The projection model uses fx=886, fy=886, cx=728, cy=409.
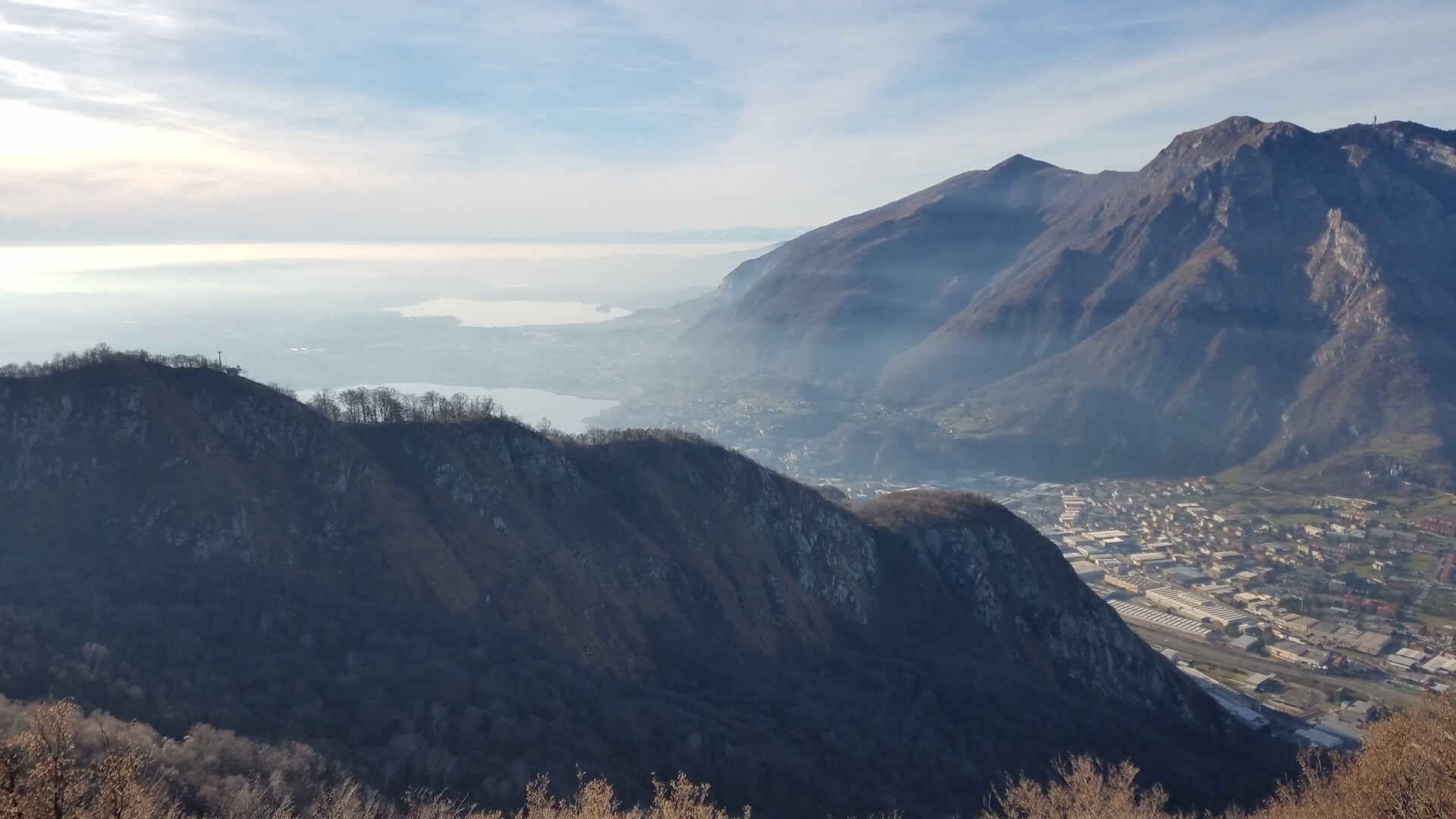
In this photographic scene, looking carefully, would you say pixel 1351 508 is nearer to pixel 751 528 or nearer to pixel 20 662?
pixel 751 528

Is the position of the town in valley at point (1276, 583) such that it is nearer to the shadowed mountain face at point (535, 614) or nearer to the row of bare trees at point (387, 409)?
the shadowed mountain face at point (535, 614)

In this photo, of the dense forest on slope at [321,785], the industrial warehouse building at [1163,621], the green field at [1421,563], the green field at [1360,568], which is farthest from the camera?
the green field at [1421,563]

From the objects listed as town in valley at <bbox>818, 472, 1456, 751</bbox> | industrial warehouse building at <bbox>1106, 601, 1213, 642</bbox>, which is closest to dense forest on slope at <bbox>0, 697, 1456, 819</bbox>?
town in valley at <bbox>818, 472, 1456, 751</bbox>

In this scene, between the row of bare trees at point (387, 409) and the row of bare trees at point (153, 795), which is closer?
the row of bare trees at point (153, 795)

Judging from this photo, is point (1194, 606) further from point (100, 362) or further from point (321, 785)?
point (100, 362)

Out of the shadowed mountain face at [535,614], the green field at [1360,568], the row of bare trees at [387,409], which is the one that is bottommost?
the green field at [1360,568]

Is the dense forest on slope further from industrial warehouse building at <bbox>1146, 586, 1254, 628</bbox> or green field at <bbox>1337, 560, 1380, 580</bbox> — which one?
green field at <bbox>1337, 560, 1380, 580</bbox>

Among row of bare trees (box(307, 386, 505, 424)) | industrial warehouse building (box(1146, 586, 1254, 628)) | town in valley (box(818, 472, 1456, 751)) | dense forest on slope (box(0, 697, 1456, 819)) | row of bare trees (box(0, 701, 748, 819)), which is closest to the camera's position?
row of bare trees (box(0, 701, 748, 819))

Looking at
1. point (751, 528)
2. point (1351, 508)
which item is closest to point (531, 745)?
point (751, 528)

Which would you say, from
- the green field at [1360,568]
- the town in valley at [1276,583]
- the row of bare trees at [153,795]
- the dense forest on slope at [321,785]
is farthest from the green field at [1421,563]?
the row of bare trees at [153,795]

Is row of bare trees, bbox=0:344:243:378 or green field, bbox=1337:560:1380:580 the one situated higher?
row of bare trees, bbox=0:344:243:378
